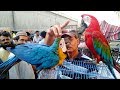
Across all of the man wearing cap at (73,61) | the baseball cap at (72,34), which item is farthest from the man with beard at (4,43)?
the baseball cap at (72,34)

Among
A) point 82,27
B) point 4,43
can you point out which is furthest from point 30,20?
point 82,27

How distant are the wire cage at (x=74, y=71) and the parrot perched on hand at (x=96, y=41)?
183 mm

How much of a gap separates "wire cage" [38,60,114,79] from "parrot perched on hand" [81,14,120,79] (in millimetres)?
183

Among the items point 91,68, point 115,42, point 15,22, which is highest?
point 15,22

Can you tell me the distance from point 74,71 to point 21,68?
94 cm

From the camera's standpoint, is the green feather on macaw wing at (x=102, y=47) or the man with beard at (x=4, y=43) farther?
the green feather on macaw wing at (x=102, y=47)

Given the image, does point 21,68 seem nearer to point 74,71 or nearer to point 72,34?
point 74,71

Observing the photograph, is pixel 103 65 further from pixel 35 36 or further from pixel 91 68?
pixel 35 36

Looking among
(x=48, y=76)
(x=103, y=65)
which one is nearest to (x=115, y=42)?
(x=103, y=65)

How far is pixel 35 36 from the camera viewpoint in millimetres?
5965

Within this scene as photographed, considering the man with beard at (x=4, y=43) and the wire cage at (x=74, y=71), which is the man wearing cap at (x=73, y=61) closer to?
the wire cage at (x=74, y=71)

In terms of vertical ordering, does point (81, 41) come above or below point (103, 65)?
above

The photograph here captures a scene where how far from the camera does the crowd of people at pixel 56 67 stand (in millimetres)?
5969

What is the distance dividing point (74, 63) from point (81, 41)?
1.36ft
